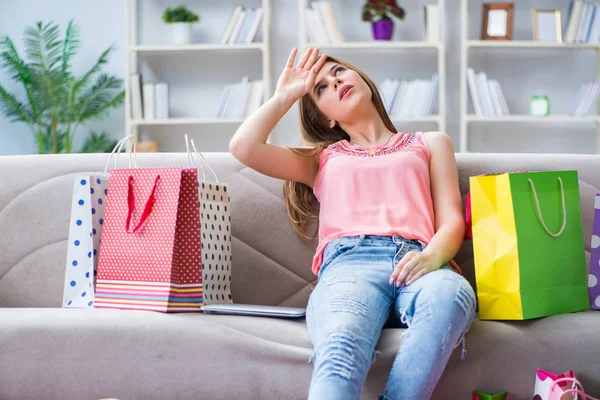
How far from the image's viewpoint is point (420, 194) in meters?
1.70

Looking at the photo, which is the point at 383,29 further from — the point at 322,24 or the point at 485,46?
the point at 485,46

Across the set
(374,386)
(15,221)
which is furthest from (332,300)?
(15,221)

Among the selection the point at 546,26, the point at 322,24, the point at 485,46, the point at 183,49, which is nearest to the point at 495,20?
the point at 485,46

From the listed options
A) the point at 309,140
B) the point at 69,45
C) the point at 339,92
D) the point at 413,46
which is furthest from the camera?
the point at 69,45

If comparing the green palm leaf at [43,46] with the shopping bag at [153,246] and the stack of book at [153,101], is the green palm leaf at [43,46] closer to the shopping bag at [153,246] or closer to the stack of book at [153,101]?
the stack of book at [153,101]

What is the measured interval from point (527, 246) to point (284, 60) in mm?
3215

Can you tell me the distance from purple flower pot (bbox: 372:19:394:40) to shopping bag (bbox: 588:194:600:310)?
9.21 feet

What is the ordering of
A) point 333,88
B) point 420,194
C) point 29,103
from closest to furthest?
point 420,194 → point 333,88 → point 29,103

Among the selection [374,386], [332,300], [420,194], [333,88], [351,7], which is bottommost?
[374,386]

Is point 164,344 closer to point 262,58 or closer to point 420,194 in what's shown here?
point 420,194

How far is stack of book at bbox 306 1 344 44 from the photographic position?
425cm

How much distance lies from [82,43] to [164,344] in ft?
11.7

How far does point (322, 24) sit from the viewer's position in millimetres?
4281

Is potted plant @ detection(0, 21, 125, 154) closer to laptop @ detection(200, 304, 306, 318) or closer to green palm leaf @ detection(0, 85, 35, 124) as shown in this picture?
green palm leaf @ detection(0, 85, 35, 124)
